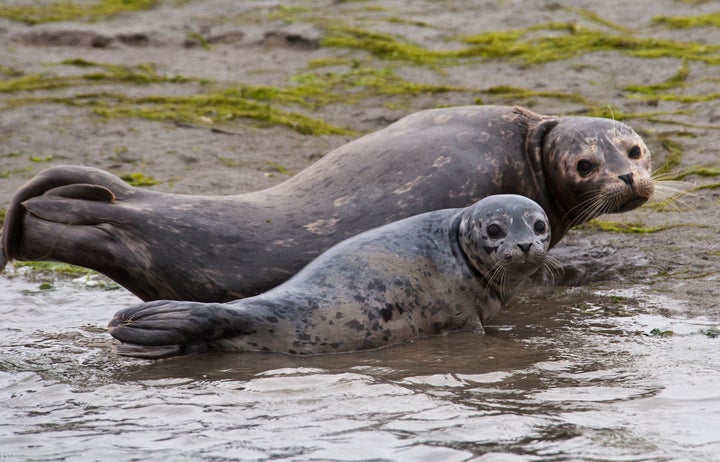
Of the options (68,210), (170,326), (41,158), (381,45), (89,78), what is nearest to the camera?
(170,326)

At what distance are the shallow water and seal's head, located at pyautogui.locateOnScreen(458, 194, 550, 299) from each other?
1.09 feet

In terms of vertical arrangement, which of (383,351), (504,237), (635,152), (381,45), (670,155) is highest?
(381,45)

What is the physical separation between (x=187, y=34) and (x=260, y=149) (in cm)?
344

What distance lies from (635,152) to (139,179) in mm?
3698

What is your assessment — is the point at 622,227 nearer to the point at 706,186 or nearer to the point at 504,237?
the point at 706,186

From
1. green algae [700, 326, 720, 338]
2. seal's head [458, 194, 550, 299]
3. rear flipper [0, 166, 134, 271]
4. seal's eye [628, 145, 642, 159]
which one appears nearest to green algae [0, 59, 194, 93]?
rear flipper [0, 166, 134, 271]

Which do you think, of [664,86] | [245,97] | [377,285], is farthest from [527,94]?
[377,285]

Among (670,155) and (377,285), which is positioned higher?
(670,155)

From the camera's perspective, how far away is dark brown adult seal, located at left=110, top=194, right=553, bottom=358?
534 cm

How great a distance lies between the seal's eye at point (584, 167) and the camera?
Result: 6.44 meters

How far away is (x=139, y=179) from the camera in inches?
337

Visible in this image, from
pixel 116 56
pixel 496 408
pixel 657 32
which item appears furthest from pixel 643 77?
pixel 496 408

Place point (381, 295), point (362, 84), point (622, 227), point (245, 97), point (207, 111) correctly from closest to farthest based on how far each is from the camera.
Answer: point (381, 295)
point (622, 227)
point (207, 111)
point (245, 97)
point (362, 84)

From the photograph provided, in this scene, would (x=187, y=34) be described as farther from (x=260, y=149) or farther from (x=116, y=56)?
(x=260, y=149)
